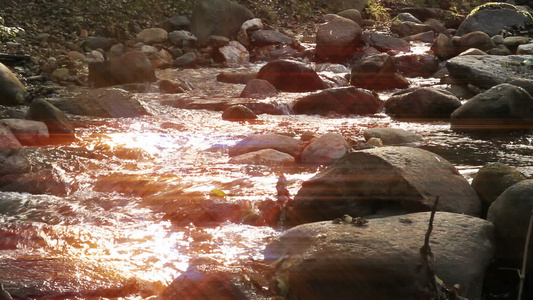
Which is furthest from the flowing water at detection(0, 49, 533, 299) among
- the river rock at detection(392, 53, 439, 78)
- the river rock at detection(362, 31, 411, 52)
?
the river rock at detection(362, 31, 411, 52)

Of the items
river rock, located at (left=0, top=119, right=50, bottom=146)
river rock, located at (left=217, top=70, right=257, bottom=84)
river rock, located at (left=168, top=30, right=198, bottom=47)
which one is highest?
river rock, located at (left=0, top=119, right=50, bottom=146)

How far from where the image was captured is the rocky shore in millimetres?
3740

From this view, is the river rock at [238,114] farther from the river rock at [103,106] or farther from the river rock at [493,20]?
the river rock at [493,20]

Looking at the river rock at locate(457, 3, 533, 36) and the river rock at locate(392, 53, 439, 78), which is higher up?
the river rock at locate(457, 3, 533, 36)

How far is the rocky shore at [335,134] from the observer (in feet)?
12.3

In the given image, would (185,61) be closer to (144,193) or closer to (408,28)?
(408,28)

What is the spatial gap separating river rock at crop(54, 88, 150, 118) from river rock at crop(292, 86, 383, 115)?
2.34m

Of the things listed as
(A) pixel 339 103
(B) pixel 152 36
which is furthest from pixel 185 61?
(A) pixel 339 103

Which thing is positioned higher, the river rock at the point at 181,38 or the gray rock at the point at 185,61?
the river rock at the point at 181,38

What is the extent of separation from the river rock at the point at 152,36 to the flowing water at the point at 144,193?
188 inches

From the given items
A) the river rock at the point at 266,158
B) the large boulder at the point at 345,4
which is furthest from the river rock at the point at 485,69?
the large boulder at the point at 345,4

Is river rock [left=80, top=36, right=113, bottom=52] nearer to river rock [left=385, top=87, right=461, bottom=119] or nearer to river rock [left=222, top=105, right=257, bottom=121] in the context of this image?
river rock [left=222, top=105, right=257, bottom=121]

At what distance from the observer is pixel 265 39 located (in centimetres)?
1545

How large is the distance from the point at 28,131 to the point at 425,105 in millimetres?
5313
